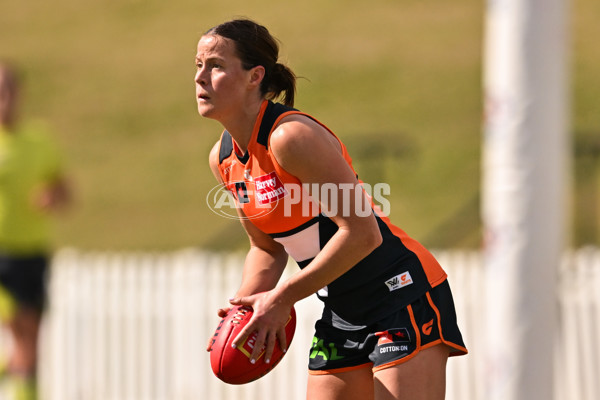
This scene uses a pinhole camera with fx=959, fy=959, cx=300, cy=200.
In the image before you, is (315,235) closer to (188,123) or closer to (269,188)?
(269,188)

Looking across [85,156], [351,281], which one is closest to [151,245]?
[85,156]

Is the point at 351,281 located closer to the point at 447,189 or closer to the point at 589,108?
the point at 447,189

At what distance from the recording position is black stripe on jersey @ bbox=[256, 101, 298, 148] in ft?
12.3

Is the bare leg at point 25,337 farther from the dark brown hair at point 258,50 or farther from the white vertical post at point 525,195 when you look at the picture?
the dark brown hair at point 258,50

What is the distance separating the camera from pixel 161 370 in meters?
10.2

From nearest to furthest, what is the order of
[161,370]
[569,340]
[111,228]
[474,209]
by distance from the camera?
[569,340]
[161,370]
[474,209]
[111,228]

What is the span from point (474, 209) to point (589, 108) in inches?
285

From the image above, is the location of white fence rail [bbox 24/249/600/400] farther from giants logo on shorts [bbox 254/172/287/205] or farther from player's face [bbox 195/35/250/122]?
player's face [bbox 195/35/250/122]

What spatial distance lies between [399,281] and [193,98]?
21557 mm

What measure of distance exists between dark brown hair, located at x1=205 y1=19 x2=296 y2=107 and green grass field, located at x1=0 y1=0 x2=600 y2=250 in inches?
371

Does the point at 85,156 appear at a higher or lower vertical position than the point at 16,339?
higher

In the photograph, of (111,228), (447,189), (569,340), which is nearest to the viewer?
(569,340)

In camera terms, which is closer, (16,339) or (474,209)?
(16,339)

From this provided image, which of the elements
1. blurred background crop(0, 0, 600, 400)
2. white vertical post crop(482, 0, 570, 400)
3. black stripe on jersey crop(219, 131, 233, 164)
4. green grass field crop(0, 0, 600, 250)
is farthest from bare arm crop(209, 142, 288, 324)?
green grass field crop(0, 0, 600, 250)
